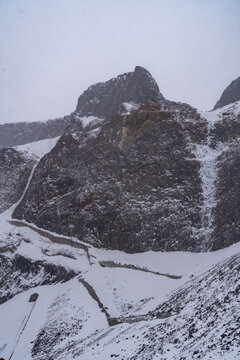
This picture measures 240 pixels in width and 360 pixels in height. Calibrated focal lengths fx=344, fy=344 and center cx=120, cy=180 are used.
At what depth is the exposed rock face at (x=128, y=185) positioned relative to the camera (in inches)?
1594

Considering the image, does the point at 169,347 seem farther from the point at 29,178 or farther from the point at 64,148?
the point at 29,178

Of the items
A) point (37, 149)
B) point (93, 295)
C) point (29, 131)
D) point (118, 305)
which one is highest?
point (29, 131)

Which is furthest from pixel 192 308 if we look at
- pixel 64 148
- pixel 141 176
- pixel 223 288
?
pixel 64 148

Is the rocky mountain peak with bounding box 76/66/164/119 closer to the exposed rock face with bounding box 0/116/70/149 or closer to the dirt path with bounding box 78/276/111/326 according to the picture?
the exposed rock face with bounding box 0/116/70/149

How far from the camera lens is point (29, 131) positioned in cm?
10481

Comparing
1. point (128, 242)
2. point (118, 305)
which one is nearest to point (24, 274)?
point (128, 242)

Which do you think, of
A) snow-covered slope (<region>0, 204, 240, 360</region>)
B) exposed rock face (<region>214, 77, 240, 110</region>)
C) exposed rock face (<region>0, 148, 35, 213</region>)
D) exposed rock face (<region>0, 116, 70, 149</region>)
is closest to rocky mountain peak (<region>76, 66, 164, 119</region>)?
exposed rock face (<region>0, 116, 70, 149</region>)

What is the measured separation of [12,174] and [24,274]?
27.0 metres

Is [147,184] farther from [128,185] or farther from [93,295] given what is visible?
[93,295]

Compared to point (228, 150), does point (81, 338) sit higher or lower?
lower

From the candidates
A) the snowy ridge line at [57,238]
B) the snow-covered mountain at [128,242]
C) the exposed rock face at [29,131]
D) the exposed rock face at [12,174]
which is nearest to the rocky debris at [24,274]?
the snow-covered mountain at [128,242]

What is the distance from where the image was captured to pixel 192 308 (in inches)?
679

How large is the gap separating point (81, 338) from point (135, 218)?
67.2ft

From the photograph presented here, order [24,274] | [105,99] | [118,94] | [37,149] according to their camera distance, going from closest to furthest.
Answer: [24,274] → [37,149] → [118,94] → [105,99]
